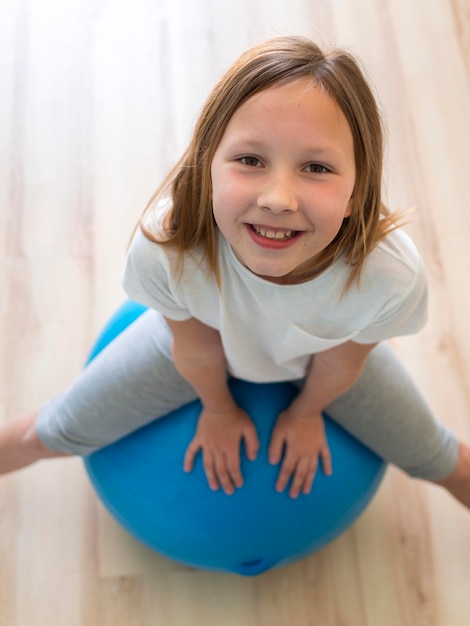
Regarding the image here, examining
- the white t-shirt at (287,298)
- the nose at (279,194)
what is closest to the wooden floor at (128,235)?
the white t-shirt at (287,298)

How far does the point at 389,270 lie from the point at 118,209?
84cm

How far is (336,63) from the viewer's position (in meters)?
0.72

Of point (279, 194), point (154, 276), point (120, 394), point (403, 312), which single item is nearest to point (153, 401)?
point (120, 394)

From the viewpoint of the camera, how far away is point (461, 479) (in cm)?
123

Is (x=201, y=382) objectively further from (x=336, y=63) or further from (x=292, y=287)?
(x=336, y=63)

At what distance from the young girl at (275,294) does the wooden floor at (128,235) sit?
16 cm

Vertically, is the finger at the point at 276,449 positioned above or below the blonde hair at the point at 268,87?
below

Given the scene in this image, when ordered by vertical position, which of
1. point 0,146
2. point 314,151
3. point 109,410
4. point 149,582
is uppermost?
point 314,151

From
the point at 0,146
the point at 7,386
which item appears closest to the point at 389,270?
the point at 7,386

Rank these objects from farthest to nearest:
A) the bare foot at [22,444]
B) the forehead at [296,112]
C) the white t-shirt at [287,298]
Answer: the bare foot at [22,444], the white t-shirt at [287,298], the forehead at [296,112]

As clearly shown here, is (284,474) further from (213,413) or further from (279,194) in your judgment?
(279,194)

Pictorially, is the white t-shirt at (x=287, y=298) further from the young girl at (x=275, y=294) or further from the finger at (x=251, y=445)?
the finger at (x=251, y=445)

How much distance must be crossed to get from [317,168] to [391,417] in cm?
51

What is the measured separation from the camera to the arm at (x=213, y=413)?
1.02 meters
